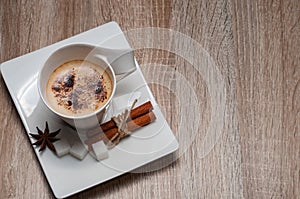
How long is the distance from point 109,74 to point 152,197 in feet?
0.86

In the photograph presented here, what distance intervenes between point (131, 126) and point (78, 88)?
0.13 m

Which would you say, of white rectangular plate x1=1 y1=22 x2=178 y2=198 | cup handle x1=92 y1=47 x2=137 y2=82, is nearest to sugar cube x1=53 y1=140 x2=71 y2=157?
white rectangular plate x1=1 y1=22 x2=178 y2=198

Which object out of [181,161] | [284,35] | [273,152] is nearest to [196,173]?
[181,161]

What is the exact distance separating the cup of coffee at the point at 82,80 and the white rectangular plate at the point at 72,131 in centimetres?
5

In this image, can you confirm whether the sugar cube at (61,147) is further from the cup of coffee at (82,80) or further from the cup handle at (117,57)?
the cup handle at (117,57)

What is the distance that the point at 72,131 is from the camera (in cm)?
124

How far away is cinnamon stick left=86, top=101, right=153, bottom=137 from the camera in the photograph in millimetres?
1233

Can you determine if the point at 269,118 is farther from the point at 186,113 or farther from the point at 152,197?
the point at 152,197

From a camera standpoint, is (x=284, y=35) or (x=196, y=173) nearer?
(x=196, y=173)

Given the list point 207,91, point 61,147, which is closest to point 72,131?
point 61,147

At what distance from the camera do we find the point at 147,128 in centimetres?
125

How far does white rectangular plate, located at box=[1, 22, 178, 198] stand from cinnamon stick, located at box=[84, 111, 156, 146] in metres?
0.01

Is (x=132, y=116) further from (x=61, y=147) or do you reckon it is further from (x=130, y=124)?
(x=61, y=147)

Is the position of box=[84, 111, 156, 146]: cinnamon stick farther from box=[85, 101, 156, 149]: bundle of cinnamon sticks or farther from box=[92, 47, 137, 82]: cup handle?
box=[92, 47, 137, 82]: cup handle
